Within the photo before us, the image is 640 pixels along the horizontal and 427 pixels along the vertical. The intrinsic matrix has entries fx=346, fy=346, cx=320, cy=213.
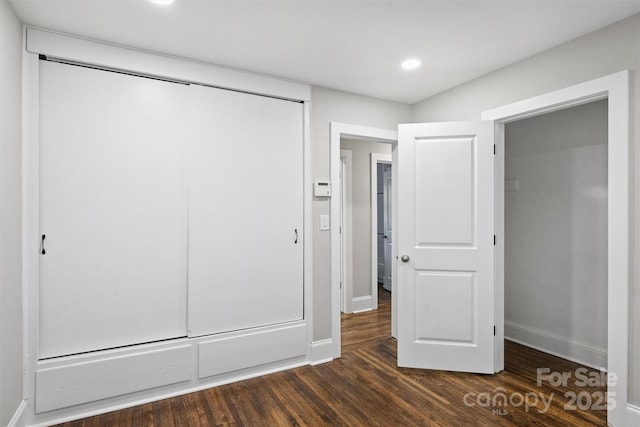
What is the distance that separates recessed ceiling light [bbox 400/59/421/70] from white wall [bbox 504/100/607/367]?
1.58 metres

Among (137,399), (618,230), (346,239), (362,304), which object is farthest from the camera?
(362,304)

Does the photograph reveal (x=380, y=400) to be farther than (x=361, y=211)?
No

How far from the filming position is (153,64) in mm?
2527

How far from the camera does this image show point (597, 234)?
302 cm

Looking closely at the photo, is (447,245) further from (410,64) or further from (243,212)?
(243,212)

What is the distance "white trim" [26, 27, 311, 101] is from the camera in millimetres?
2223

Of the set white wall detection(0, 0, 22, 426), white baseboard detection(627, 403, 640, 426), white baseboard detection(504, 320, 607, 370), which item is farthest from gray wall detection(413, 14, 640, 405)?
white wall detection(0, 0, 22, 426)

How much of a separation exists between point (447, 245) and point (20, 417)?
3141 millimetres

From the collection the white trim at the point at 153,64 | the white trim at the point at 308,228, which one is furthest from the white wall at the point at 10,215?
the white trim at the point at 308,228

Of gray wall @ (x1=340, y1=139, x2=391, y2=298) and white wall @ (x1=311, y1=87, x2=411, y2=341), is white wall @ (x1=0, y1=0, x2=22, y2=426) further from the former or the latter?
gray wall @ (x1=340, y1=139, x2=391, y2=298)

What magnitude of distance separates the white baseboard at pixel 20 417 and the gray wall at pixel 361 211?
346 cm

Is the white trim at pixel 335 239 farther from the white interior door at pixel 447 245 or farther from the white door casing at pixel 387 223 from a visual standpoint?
the white door casing at pixel 387 223

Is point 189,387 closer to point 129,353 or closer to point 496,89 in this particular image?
point 129,353

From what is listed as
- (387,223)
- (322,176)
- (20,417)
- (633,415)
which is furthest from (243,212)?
(387,223)
